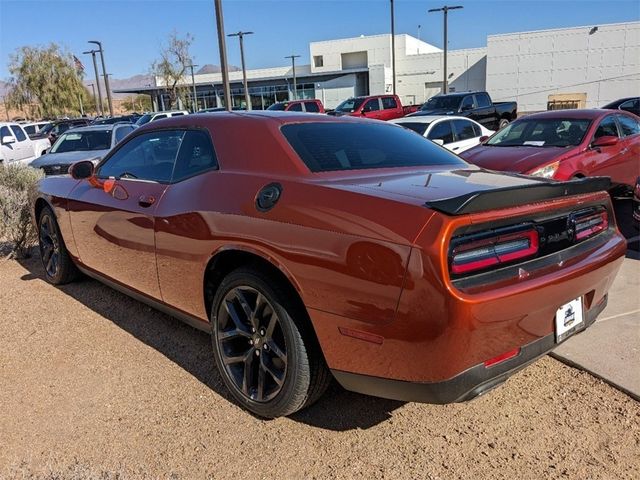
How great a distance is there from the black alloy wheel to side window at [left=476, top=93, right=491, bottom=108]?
55.4 feet

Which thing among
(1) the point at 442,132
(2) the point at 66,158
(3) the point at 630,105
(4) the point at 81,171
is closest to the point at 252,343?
(4) the point at 81,171

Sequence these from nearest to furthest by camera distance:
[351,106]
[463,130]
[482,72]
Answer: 1. [463,130]
2. [351,106]
3. [482,72]

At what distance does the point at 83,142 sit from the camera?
12109mm

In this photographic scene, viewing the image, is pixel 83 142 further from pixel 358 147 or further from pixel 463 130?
pixel 358 147

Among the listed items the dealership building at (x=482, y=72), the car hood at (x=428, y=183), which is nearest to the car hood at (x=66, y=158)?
the car hood at (x=428, y=183)

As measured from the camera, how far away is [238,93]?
200ft

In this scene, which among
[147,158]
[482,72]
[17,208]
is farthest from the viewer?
[482,72]

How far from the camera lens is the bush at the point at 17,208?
6223 millimetres

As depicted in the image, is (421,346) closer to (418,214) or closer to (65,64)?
(418,214)

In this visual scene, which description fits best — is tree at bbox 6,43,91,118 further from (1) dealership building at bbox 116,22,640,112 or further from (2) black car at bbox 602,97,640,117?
(2) black car at bbox 602,97,640,117

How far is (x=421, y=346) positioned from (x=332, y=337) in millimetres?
458

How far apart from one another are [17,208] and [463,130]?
8.14 meters

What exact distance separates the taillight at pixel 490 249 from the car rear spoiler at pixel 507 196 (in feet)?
0.39

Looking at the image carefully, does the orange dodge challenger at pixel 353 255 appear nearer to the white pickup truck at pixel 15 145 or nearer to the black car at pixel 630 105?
the white pickup truck at pixel 15 145
